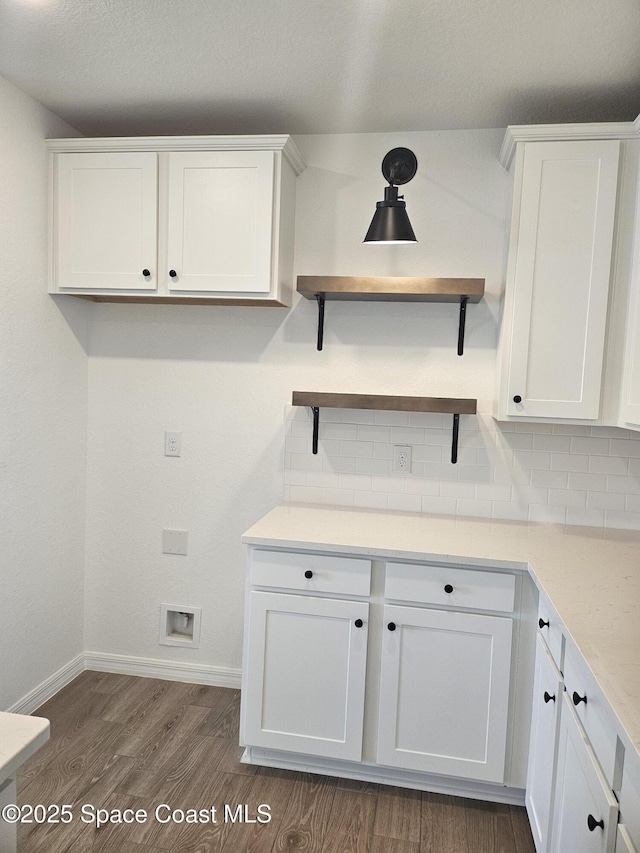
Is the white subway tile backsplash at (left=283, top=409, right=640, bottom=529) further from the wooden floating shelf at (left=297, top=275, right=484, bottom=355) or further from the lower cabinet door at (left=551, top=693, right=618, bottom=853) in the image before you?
the lower cabinet door at (left=551, top=693, right=618, bottom=853)

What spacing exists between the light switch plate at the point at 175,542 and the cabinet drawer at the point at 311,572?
2.65ft

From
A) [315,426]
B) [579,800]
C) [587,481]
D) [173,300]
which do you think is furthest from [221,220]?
[579,800]

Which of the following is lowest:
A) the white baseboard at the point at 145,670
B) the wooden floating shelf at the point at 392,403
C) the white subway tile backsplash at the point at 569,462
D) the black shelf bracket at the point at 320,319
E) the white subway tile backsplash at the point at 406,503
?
the white baseboard at the point at 145,670

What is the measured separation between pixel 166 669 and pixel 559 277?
7.82 feet

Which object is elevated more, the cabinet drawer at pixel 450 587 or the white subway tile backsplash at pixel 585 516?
the white subway tile backsplash at pixel 585 516

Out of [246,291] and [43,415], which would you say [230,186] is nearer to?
[246,291]

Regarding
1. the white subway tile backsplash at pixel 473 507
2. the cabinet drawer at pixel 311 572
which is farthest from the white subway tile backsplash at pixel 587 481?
the cabinet drawer at pixel 311 572

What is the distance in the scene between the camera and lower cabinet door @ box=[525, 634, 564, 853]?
5.60 ft

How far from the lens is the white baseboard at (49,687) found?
8.60 feet

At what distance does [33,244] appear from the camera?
2580 mm

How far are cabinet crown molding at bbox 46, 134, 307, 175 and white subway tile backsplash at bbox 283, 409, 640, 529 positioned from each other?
1.06m

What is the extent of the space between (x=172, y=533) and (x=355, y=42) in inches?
82.7

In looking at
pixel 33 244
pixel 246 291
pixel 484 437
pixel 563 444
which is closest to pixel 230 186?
pixel 246 291

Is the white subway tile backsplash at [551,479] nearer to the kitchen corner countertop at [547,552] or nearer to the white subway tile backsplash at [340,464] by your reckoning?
the kitchen corner countertop at [547,552]
